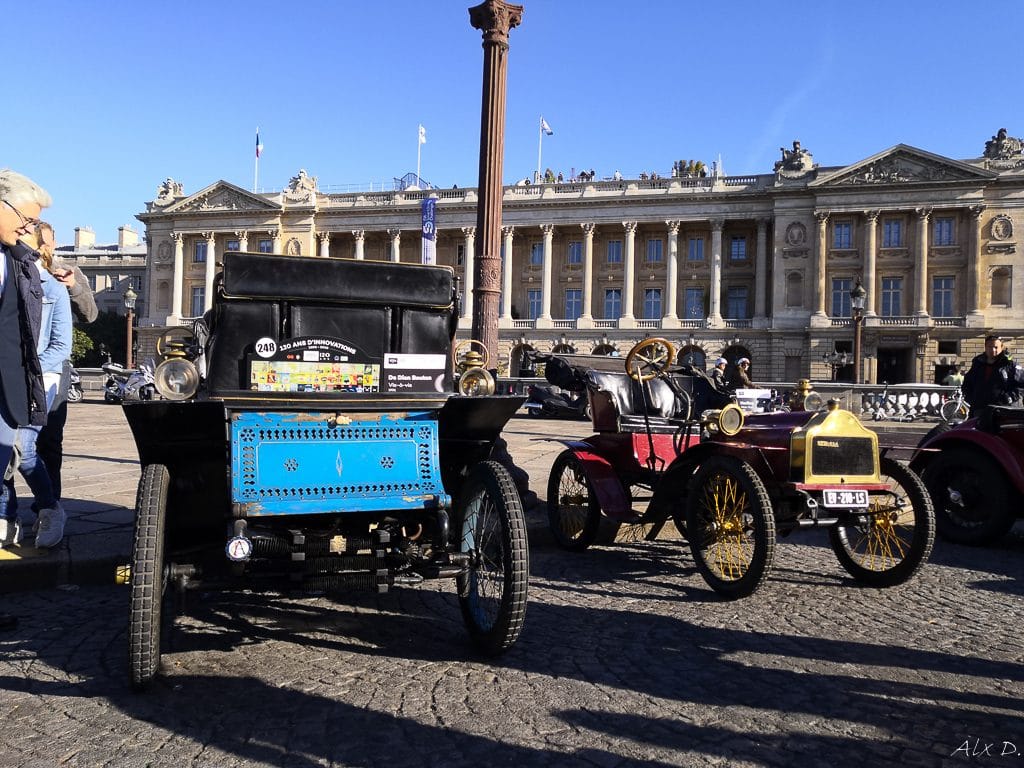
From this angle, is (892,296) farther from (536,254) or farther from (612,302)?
(536,254)

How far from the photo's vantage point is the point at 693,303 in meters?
56.4

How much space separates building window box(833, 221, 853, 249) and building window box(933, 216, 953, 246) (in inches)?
195

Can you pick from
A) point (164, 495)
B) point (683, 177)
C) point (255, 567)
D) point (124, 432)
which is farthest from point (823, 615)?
point (683, 177)

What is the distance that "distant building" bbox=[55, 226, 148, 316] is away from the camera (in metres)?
76.1

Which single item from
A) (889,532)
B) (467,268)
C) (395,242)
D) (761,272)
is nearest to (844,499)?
(889,532)

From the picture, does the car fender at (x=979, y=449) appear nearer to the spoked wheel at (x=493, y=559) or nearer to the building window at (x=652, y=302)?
the spoked wheel at (x=493, y=559)

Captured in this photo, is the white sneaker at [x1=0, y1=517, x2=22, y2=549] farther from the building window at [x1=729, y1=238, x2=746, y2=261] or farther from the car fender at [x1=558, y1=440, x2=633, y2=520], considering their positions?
the building window at [x1=729, y1=238, x2=746, y2=261]

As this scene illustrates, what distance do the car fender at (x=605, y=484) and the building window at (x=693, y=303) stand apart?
168 feet

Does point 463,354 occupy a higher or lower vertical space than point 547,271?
lower

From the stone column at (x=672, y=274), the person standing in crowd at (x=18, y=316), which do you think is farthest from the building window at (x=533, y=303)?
the person standing in crowd at (x=18, y=316)

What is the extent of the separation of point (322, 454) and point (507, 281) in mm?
56341

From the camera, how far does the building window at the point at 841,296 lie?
168 feet

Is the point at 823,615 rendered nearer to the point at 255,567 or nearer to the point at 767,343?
the point at 255,567

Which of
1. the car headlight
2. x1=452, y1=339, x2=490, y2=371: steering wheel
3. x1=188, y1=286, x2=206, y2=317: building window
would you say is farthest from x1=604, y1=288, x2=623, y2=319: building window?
the car headlight
